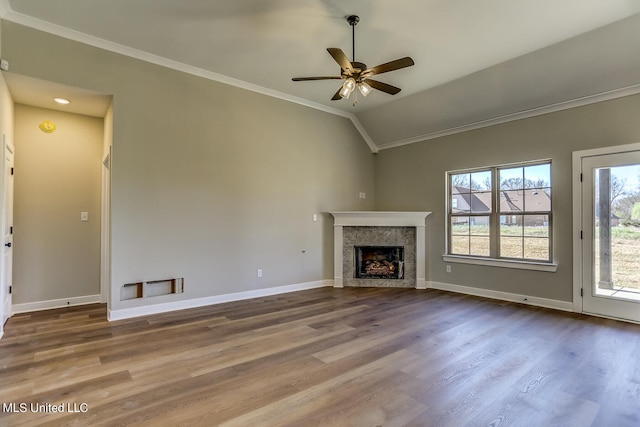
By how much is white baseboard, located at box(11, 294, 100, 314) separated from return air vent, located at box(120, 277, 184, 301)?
107 centimetres

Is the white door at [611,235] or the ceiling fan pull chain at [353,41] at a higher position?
the ceiling fan pull chain at [353,41]

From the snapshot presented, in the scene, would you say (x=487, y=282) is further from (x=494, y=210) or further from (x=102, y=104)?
(x=102, y=104)

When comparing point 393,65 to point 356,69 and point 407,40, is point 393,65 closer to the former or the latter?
point 356,69

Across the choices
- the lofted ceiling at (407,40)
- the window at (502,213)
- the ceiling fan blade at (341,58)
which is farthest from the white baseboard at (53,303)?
the window at (502,213)

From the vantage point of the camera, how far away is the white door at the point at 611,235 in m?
3.76

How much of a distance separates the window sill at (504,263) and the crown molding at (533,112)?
2.11 meters

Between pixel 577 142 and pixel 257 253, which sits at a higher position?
pixel 577 142

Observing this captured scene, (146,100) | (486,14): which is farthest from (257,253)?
(486,14)

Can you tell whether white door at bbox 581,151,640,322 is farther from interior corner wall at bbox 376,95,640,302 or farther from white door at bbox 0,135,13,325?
white door at bbox 0,135,13,325

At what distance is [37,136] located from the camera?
4.14 metres

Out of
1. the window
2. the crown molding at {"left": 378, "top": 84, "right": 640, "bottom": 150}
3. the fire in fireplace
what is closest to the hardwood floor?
the window

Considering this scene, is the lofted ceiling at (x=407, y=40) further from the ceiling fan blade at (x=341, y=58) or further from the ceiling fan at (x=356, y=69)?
the ceiling fan blade at (x=341, y=58)

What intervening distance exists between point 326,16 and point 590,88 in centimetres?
340

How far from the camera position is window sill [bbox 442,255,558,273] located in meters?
4.41
